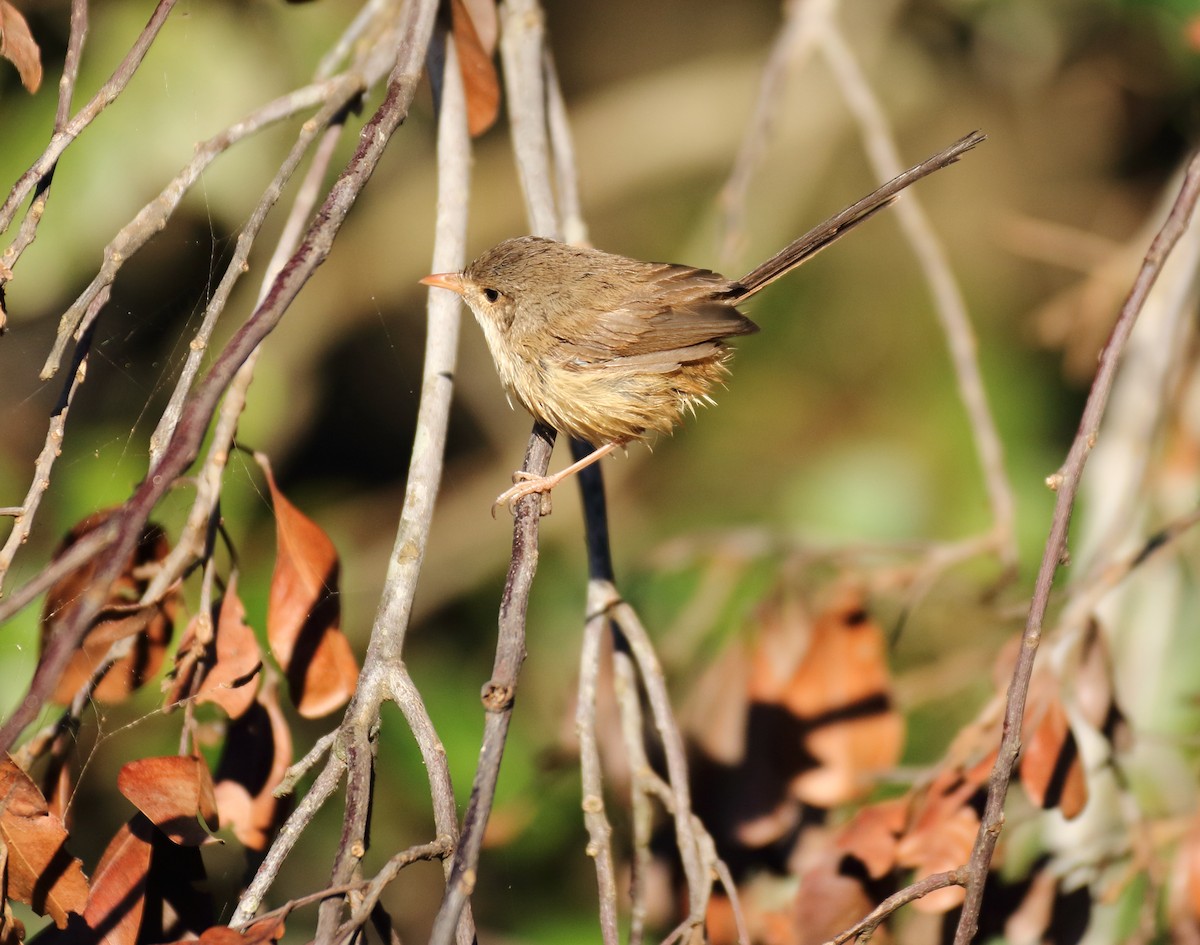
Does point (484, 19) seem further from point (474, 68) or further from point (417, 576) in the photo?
point (417, 576)

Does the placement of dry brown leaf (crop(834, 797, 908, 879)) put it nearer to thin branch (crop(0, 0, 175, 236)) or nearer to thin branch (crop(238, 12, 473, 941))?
thin branch (crop(238, 12, 473, 941))

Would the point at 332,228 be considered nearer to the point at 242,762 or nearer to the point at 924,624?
the point at 242,762

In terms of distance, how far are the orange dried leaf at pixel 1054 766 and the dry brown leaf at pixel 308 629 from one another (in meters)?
1.49

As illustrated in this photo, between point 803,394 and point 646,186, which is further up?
point 646,186

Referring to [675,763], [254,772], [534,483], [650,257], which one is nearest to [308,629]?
[254,772]

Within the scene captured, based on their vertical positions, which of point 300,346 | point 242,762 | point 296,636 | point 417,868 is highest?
point 300,346

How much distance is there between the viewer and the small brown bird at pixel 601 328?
3185 millimetres

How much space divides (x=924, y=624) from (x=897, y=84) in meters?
2.87

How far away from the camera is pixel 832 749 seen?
9.76 feet

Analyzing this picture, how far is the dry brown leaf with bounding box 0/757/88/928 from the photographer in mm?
1920

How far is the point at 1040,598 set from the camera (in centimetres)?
191

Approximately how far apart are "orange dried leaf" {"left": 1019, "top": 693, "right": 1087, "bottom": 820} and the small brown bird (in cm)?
132

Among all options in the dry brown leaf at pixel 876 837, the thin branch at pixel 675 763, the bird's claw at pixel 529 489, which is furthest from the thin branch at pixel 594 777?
the dry brown leaf at pixel 876 837

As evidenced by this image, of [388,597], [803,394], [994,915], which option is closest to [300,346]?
[803,394]
